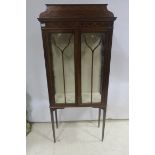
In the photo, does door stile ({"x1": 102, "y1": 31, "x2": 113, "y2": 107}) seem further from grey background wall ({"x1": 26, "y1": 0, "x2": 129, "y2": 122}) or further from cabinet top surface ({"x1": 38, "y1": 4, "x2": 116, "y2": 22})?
grey background wall ({"x1": 26, "y1": 0, "x2": 129, "y2": 122})

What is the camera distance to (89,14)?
1426 mm

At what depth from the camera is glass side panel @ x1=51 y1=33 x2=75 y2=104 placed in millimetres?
1486

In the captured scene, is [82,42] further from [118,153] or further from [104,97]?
[118,153]

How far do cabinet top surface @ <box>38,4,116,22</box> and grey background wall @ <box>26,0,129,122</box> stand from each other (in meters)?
0.37

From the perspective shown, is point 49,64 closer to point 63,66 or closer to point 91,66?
point 63,66

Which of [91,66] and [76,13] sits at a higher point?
[76,13]

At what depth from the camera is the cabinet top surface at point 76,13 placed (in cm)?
141

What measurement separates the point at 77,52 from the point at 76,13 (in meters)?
0.26

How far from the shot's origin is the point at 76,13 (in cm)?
143

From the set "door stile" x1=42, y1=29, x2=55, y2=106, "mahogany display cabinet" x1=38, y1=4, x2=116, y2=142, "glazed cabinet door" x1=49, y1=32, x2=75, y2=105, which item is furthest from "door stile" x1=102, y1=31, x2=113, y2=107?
"door stile" x1=42, y1=29, x2=55, y2=106

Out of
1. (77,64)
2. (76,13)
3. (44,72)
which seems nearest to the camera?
(76,13)

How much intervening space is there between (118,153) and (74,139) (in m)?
0.38

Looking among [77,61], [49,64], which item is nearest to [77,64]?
[77,61]
